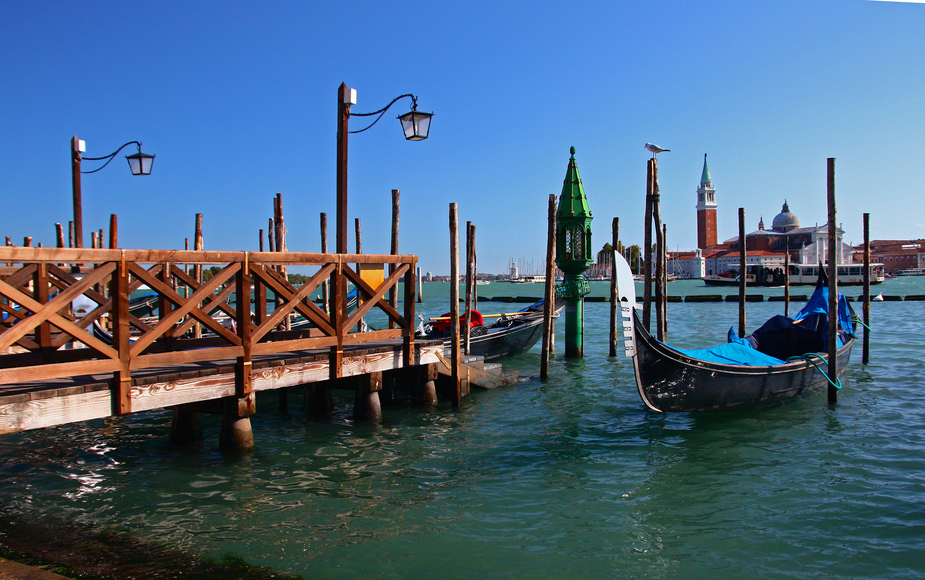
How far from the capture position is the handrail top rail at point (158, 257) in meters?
4.46

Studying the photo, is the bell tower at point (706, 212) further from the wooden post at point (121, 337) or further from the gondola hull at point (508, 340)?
the wooden post at point (121, 337)

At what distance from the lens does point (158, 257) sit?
5.29m

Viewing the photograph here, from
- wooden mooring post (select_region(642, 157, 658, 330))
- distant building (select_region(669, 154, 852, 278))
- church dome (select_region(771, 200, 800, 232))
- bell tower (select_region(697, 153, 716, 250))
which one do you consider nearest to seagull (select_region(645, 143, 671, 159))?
wooden mooring post (select_region(642, 157, 658, 330))

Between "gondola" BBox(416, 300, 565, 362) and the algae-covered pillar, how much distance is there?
5.93 feet

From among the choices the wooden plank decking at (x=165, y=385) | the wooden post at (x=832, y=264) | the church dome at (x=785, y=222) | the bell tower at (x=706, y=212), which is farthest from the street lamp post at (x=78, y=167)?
the bell tower at (x=706, y=212)

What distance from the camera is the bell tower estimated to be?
380 feet

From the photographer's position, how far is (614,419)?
27.4ft

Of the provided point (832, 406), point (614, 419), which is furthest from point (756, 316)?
point (614, 419)

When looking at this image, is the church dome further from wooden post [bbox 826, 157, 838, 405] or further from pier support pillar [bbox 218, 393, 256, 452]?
pier support pillar [bbox 218, 393, 256, 452]

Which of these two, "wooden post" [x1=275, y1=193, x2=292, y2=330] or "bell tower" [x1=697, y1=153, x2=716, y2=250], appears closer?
"wooden post" [x1=275, y1=193, x2=292, y2=330]

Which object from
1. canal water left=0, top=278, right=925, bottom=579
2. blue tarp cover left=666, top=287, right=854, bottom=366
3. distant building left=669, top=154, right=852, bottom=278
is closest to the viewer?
canal water left=0, top=278, right=925, bottom=579

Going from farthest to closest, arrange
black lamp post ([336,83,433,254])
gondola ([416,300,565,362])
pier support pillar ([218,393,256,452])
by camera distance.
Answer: gondola ([416,300,565,362]) → black lamp post ([336,83,433,254]) → pier support pillar ([218,393,256,452])

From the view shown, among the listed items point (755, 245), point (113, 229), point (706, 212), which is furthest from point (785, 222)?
point (113, 229)

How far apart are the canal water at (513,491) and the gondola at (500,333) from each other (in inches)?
159
